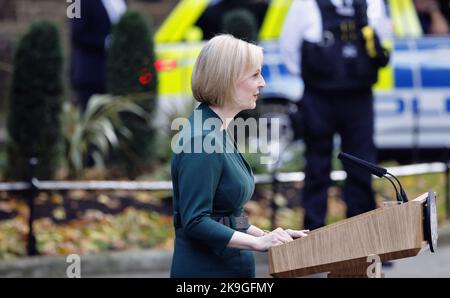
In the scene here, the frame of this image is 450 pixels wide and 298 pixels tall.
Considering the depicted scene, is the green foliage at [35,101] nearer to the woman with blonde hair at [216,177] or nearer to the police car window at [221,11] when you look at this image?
the police car window at [221,11]

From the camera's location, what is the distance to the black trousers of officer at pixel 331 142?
754cm

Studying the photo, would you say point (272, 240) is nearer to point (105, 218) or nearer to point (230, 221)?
point (230, 221)

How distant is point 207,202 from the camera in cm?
339

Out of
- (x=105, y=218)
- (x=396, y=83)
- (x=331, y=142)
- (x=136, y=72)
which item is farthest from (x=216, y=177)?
(x=396, y=83)

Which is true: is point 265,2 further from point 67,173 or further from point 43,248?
point 43,248

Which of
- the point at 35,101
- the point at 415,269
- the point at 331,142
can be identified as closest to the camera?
the point at 331,142

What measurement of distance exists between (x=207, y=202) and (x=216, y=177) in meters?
0.09

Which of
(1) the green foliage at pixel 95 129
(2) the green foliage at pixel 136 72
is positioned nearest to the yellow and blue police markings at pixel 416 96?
(2) the green foliage at pixel 136 72

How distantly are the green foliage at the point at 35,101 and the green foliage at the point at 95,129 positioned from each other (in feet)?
1.20

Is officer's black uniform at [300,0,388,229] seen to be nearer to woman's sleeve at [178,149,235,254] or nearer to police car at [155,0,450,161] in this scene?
police car at [155,0,450,161]

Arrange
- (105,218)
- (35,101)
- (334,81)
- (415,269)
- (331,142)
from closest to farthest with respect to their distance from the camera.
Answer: (334,81), (331,142), (415,269), (105,218), (35,101)

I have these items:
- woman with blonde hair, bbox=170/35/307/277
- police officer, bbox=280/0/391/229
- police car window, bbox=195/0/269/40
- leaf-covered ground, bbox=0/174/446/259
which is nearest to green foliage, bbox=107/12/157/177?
leaf-covered ground, bbox=0/174/446/259
